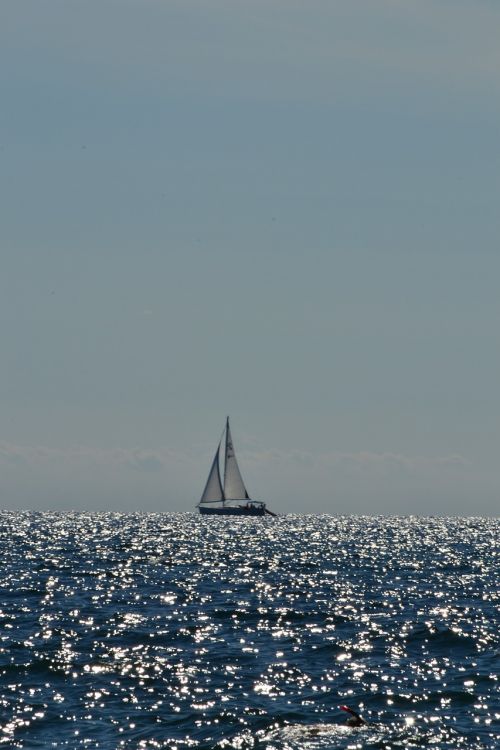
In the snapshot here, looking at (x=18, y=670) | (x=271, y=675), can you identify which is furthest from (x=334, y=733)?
(x=18, y=670)

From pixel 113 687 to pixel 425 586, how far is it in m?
43.1

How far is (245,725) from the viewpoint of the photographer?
33531 millimetres

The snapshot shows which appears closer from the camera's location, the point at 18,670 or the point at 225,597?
the point at 18,670

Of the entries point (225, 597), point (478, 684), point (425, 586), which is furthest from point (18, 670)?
point (425, 586)

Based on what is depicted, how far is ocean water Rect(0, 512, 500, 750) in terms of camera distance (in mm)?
32969

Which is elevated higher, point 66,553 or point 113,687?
point 66,553

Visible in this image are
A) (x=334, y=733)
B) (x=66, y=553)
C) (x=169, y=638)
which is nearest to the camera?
(x=334, y=733)

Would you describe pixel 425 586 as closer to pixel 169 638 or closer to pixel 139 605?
pixel 139 605

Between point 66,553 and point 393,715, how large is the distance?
78339mm

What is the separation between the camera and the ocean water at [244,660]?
Answer: 3297 centimetres

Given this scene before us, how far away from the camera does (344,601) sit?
65.1 m

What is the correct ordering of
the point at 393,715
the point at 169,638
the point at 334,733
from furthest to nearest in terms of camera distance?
1. the point at 169,638
2. the point at 393,715
3. the point at 334,733

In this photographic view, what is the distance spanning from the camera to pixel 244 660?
43.8m

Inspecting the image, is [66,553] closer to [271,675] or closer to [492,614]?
[492,614]
